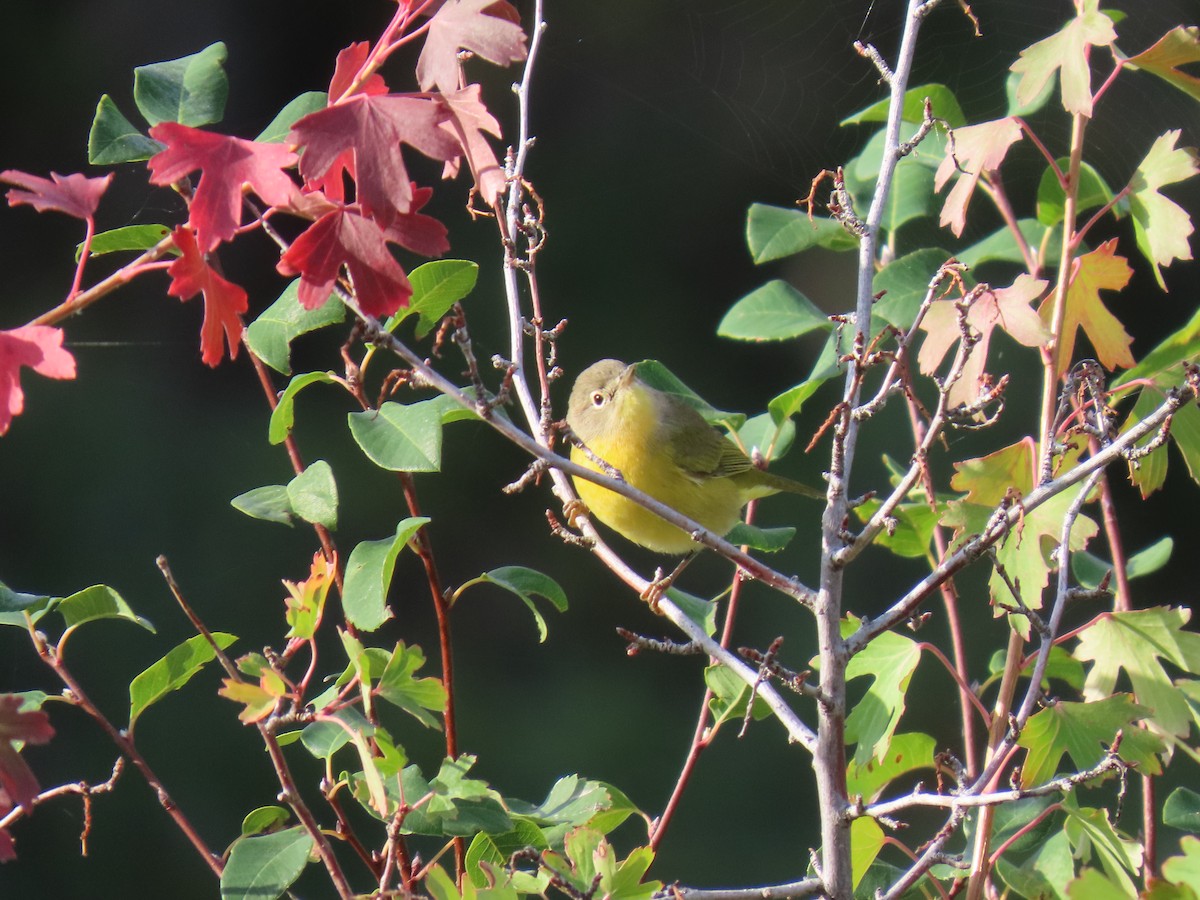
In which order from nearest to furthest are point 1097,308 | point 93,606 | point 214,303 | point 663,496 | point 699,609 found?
point 214,303
point 93,606
point 1097,308
point 699,609
point 663,496

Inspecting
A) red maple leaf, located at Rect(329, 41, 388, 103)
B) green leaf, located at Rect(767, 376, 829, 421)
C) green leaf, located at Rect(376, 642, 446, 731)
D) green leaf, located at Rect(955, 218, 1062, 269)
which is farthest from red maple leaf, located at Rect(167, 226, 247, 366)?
green leaf, located at Rect(955, 218, 1062, 269)

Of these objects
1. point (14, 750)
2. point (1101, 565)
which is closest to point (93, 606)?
point (14, 750)

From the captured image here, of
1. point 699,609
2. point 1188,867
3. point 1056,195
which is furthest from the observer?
point 1056,195

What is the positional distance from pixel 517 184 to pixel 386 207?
0.31 metres

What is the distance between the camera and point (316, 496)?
0.83m

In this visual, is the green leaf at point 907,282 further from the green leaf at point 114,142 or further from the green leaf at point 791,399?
the green leaf at point 114,142

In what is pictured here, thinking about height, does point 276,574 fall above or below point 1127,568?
below

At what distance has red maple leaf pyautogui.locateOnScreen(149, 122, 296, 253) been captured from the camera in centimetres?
59

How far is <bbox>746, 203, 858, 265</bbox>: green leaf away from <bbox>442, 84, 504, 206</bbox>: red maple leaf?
58 cm

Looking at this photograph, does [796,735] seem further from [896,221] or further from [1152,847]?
[896,221]

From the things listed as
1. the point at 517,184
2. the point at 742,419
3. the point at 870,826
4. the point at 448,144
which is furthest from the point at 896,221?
the point at 448,144

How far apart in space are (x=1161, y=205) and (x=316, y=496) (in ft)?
2.32

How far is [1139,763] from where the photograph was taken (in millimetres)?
891

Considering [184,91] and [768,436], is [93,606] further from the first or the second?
[768,436]
